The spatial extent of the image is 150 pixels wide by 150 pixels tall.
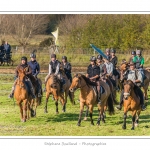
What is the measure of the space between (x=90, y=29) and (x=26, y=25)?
5.81 metres

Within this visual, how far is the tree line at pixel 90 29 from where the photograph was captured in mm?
37375

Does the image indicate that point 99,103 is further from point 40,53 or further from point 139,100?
point 40,53

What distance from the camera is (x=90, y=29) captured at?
1540 inches

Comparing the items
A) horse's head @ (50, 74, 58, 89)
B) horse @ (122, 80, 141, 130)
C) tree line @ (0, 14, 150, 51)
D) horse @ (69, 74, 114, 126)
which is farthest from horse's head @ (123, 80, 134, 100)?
tree line @ (0, 14, 150, 51)

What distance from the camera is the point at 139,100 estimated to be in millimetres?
14383

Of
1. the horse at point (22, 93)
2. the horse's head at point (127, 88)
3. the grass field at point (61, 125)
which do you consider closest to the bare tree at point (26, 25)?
the grass field at point (61, 125)

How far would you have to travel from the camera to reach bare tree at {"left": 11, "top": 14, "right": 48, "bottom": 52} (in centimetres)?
3947

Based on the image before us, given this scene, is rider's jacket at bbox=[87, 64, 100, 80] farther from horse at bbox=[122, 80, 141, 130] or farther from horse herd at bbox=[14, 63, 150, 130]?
horse at bbox=[122, 80, 141, 130]

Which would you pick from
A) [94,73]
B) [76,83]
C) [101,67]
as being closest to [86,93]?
[76,83]

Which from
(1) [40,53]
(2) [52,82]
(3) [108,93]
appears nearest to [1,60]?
(1) [40,53]

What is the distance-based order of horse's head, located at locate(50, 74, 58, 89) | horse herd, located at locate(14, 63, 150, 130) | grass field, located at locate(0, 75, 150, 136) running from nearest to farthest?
grass field, located at locate(0, 75, 150, 136) < horse herd, located at locate(14, 63, 150, 130) < horse's head, located at locate(50, 74, 58, 89)

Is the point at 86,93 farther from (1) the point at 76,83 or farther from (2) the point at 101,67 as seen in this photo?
(2) the point at 101,67

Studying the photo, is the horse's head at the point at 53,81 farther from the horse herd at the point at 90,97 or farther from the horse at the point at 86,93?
the horse at the point at 86,93

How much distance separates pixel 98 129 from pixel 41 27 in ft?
89.9
